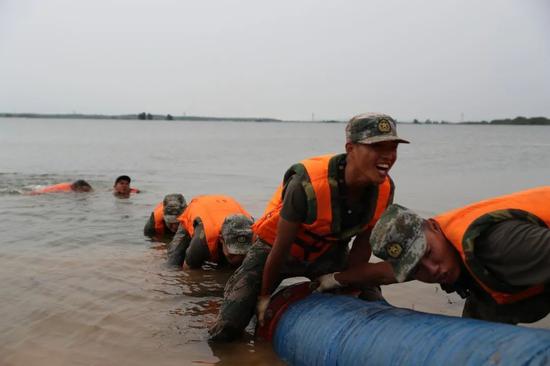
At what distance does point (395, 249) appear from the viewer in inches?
117

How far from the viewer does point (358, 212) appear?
4145 millimetres

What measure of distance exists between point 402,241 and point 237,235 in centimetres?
290

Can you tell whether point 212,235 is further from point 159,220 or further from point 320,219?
point 159,220

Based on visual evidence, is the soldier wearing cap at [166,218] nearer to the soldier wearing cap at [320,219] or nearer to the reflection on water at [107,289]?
the reflection on water at [107,289]

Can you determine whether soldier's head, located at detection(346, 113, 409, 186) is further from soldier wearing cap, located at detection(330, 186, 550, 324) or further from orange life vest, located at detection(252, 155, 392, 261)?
soldier wearing cap, located at detection(330, 186, 550, 324)

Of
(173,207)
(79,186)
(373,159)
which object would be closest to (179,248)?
(173,207)

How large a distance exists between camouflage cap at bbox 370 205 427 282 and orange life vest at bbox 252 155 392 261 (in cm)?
96

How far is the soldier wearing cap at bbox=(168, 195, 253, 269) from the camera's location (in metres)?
5.62

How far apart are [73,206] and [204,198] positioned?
21.3ft

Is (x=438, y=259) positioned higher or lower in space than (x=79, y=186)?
higher

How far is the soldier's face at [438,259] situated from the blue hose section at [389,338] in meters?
0.26

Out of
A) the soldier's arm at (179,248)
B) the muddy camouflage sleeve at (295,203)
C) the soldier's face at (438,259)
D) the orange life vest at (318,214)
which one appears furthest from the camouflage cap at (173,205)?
the soldier's face at (438,259)

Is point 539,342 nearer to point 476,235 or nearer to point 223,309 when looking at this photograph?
point 476,235

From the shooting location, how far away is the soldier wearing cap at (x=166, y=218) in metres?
8.30
